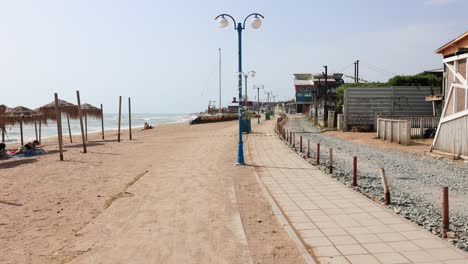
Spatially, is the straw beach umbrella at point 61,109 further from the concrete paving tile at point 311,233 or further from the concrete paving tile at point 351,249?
the concrete paving tile at point 351,249

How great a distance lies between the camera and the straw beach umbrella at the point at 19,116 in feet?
72.8

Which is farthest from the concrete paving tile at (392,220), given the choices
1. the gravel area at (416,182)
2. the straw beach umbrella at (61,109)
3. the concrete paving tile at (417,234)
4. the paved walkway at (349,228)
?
the straw beach umbrella at (61,109)

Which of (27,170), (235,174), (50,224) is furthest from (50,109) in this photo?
(50,224)

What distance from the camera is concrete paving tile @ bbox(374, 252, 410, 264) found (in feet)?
15.9

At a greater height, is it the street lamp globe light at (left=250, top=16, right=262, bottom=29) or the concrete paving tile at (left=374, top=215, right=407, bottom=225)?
the street lamp globe light at (left=250, top=16, right=262, bottom=29)

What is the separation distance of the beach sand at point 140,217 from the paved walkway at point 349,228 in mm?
496

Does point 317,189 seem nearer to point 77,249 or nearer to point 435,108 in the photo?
point 77,249

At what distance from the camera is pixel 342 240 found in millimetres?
5641

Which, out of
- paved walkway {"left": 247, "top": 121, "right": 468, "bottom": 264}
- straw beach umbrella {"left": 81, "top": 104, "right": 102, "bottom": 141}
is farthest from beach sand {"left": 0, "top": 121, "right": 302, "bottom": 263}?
straw beach umbrella {"left": 81, "top": 104, "right": 102, "bottom": 141}

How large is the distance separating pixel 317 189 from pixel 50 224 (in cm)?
599

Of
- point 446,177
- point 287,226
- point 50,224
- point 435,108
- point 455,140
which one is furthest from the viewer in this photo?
point 435,108

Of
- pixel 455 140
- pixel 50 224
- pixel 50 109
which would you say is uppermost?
pixel 50 109

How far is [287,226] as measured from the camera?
20.9 ft

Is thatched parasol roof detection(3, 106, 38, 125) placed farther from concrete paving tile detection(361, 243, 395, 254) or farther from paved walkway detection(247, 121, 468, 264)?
concrete paving tile detection(361, 243, 395, 254)
